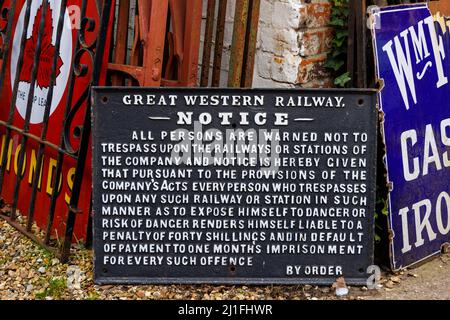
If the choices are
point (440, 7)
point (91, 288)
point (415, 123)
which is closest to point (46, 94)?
point (91, 288)

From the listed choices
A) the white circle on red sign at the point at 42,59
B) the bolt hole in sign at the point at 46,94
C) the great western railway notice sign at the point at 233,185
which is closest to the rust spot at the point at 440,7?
the great western railway notice sign at the point at 233,185

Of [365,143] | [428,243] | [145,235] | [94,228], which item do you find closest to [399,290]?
[428,243]

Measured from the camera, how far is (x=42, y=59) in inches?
187

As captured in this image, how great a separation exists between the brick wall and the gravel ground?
111cm

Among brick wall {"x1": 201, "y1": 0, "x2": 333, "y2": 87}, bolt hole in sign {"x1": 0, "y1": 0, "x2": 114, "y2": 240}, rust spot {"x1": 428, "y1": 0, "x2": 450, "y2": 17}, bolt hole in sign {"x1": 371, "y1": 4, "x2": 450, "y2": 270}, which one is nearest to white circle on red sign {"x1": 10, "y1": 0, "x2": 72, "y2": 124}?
bolt hole in sign {"x1": 0, "y1": 0, "x2": 114, "y2": 240}

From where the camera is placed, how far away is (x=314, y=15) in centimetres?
415

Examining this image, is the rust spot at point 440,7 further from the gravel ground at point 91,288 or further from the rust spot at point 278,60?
the gravel ground at point 91,288

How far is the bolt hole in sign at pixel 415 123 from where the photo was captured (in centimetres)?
394

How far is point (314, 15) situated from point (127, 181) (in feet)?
4.41

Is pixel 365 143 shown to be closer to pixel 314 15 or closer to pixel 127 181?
pixel 314 15

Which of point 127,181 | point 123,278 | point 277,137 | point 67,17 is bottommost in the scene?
point 123,278

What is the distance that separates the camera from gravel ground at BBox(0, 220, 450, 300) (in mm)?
3783

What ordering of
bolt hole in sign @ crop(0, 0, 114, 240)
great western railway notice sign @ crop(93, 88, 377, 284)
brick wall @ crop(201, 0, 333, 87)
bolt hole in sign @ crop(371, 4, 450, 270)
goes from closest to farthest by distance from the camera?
great western railway notice sign @ crop(93, 88, 377, 284) → bolt hole in sign @ crop(371, 4, 450, 270) → brick wall @ crop(201, 0, 333, 87) → bolt hole in sign @ crop(0, 0, 114, 240)

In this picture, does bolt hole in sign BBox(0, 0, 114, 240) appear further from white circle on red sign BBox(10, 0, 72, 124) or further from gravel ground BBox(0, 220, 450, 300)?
gravel ground BBox(0, 220, 450, 300)
